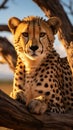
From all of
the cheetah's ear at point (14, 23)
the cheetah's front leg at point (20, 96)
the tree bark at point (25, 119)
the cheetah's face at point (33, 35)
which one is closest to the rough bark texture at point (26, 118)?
the tree bark at point (25, 119)

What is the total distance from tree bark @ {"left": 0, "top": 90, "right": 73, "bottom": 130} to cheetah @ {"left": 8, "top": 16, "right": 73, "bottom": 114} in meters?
0.07

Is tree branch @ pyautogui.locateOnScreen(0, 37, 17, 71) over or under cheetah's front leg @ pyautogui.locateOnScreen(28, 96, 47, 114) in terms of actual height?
over

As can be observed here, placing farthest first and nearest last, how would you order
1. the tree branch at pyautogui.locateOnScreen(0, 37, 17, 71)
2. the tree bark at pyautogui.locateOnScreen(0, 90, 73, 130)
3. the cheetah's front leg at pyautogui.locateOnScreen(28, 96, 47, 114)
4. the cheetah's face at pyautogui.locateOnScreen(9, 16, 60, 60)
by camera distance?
1. the tree branch at pyautogui.locateOnScreen(0, 37, 17, 71)
2. the cheetah's face at pyautogui.locateOnScreen(9, 16, 60, 60)
3. the cheetah's front leg at pyautogui.locateOnScreen(28, 96, 47, 114)
4. the tree bark at pyautogui.locateOnScreen(0, 90, 73, 130)

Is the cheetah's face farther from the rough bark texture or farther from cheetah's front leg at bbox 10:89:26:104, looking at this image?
the rough bark texture

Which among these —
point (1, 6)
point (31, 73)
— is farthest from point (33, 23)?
point (1, 6)

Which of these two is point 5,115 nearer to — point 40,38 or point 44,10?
point 40,38

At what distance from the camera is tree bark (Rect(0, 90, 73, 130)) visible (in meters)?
2.71

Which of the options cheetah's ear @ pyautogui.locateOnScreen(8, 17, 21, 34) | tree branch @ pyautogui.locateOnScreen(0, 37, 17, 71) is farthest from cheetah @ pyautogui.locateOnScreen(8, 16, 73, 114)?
tree branch @ pyautogui.locateOnScreen(0, 37, 17, 71)

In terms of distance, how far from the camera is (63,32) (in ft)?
18.8

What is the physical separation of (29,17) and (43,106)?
0.71 meters

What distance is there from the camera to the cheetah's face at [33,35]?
296cm

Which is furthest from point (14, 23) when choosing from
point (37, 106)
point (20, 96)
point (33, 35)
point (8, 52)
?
point (8, 52)

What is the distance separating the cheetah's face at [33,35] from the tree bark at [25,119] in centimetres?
40

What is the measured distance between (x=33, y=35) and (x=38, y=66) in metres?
0.30
